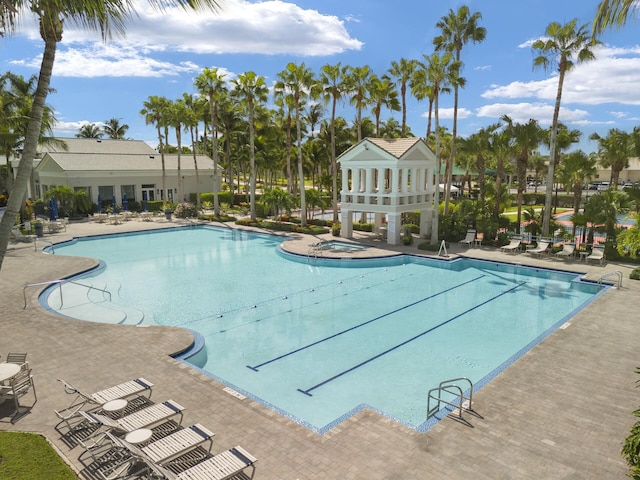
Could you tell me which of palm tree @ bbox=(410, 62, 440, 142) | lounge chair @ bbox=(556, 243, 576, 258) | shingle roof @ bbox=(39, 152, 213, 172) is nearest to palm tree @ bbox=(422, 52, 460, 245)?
palm tree @ bbox=(410, 62, 440, 142)

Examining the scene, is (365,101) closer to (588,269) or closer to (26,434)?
(588,269)

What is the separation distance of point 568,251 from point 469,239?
18.4 ft

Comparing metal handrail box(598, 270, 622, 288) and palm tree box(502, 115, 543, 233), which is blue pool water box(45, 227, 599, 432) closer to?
metal handrail box(598, 270, 622, 288)

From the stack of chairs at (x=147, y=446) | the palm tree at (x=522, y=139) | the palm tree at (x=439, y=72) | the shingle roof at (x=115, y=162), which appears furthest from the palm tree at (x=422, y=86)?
the shingle roof at (x=115, y=162)

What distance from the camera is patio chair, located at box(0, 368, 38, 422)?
923 centimetres

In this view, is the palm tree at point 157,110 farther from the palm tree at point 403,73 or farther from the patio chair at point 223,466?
the patio chair at point 223,466

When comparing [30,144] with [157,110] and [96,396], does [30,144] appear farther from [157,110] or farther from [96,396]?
[157,110]

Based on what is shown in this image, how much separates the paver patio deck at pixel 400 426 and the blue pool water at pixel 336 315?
77 cm

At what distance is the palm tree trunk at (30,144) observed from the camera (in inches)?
282

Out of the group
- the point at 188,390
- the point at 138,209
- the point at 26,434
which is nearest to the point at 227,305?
the point at 188,390

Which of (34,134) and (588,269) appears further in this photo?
(588,269)

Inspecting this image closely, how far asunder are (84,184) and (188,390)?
3920 centimetres

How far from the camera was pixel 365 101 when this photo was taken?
106 feet

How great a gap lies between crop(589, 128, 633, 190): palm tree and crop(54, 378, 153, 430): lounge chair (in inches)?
1104
